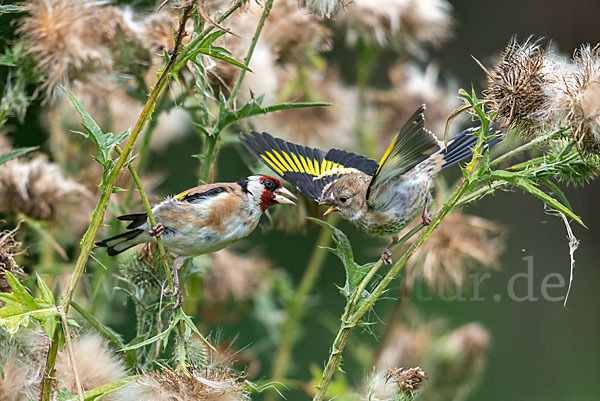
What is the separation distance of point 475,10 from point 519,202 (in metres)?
1.07

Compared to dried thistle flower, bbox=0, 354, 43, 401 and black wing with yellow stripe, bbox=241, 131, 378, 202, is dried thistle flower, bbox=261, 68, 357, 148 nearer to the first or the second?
black wing with yellow stripe, bbox=241, 131, 378, 202

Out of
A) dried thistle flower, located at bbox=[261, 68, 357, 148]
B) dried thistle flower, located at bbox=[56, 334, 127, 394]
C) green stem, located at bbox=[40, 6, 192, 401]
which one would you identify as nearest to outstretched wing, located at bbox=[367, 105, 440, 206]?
green stem, located at bbox=[40, 6, 192, 401]

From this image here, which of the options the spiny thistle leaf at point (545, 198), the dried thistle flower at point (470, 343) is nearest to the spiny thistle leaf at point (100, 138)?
the spiny thistle leaf at point (545, 198)

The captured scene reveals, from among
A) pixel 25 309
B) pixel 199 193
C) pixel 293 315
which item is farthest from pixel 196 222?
pixel 293 315

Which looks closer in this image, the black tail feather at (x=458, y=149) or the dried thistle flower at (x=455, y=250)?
the black tail feather at (x=458, y=149)

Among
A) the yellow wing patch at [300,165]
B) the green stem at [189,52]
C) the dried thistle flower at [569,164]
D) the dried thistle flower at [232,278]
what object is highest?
the green stem at [189,52]

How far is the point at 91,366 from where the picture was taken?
1.20m

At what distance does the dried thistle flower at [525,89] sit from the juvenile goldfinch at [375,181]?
0.13 metres

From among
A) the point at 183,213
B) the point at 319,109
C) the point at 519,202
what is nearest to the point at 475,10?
the point at 519,202

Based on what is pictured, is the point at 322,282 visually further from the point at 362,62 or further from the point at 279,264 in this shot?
the point at 362,62

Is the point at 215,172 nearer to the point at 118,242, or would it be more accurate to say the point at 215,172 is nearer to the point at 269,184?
the point at 269,184

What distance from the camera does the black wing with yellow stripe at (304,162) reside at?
1.53 m

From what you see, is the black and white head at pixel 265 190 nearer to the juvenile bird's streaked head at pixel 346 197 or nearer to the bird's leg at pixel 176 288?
the juvenile bird's streaked head at pixel 346 197

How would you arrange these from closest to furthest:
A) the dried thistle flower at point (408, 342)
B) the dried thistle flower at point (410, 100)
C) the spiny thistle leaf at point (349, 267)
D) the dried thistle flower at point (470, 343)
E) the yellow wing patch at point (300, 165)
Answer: the spiny thistle leaf at point (349, 267)
the yellow wing patch at point (300, 165)
the dried thistle flower at point (408, 342)
the dried thistle flower at point (470, 343)
the dried thistle flower at point (410, 100)
